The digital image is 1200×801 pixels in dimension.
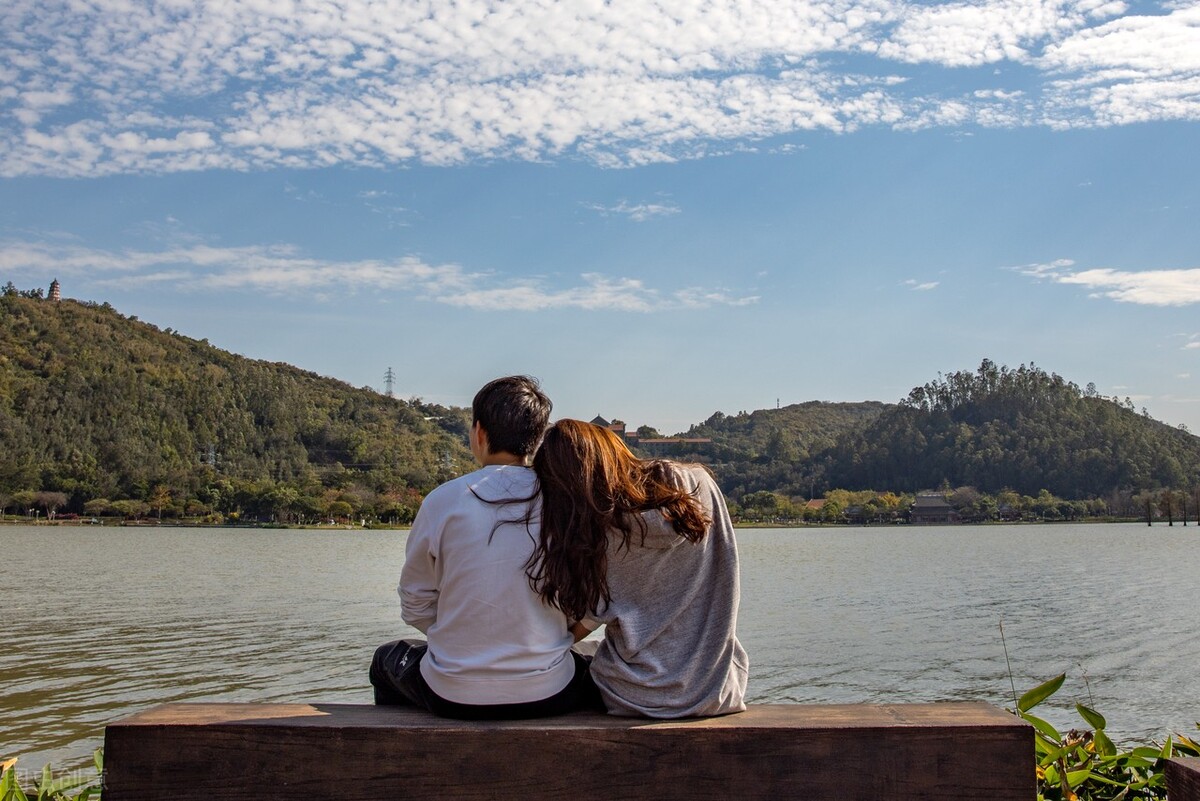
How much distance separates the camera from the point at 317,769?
288 centimetres

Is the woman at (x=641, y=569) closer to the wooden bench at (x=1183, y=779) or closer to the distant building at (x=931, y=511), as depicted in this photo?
the wooden bench at (x=1183, y=779)

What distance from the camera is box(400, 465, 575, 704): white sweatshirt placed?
3.06 metres

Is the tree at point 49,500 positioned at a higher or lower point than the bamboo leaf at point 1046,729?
higher

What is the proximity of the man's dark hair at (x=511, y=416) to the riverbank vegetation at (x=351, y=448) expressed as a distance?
4107 inches

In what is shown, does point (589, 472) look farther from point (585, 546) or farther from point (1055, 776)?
point (1055, 776)

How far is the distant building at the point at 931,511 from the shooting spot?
5118 inches

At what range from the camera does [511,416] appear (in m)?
3.27

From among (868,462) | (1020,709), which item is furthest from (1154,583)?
(868,462)

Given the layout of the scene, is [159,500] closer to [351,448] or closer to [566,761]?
[351,448]

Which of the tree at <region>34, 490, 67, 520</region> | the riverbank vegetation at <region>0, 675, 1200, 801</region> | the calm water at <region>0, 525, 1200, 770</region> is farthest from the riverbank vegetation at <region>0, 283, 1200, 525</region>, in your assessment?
the riverbank vegetation at <region>0, 675, 1200, 801</region>

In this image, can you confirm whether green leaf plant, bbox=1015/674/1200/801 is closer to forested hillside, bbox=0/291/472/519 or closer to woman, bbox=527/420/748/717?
woman, bbox=527/420/748/717

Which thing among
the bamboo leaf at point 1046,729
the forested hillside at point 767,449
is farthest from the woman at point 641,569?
the forested hillside at point 767,449

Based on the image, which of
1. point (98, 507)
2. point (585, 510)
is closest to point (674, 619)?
point (585, 510)

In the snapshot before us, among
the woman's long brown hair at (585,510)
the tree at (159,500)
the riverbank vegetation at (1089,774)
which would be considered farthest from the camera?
the tree at (159,500)
